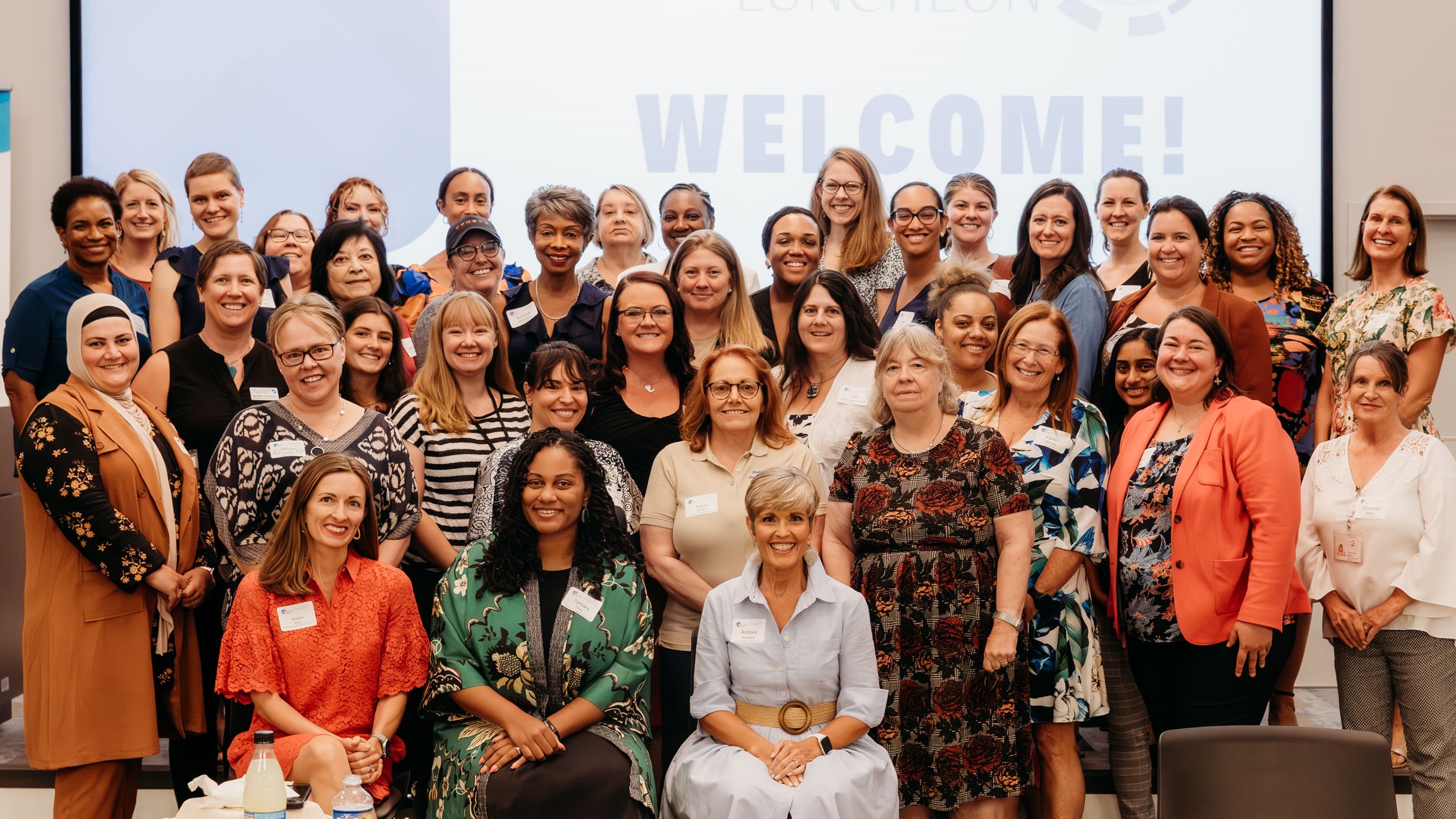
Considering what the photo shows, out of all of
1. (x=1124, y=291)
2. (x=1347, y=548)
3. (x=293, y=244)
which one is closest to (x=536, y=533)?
(x=293, y=244)

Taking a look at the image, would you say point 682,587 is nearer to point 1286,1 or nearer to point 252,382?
point 252,382

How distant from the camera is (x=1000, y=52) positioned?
584 cm

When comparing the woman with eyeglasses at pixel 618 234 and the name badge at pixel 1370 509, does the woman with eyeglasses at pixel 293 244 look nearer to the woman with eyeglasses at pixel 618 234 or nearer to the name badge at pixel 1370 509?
the woman with eyeglasses at pixel 618 234

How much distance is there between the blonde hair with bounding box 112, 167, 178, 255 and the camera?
179 inches

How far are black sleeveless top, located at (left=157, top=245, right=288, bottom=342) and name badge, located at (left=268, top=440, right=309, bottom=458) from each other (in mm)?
883

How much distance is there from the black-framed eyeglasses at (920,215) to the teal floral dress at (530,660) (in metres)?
1.87

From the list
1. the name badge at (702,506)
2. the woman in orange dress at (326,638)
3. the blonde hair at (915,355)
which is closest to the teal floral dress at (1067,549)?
the blonde hair at (915,355)

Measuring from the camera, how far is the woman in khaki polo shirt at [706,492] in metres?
3.37

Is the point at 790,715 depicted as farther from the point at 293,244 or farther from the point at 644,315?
the point at 293,244

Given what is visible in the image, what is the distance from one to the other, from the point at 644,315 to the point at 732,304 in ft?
A: 1.33

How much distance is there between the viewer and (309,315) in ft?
10.9

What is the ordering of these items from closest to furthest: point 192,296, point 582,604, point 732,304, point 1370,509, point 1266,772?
point 1266,772 → point 582,604 → point 1370,509 → point 732,304 → point 192,296

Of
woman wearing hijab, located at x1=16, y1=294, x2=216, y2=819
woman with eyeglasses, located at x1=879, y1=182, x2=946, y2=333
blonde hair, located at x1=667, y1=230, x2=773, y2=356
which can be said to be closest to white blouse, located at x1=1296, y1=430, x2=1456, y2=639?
woman with eyeglasses, located at x1=879, y1=182, x2=946, y2=333

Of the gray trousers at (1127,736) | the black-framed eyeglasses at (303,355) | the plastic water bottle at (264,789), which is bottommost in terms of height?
the gray trousers at (1127,736)
